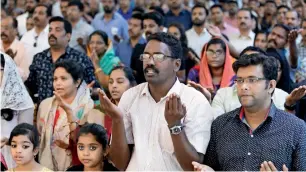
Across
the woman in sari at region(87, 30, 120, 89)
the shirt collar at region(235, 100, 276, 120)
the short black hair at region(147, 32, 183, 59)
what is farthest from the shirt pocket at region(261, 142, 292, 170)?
the woman in sari at region(87, 30, 120, 89)

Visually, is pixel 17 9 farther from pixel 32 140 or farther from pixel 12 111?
pixel 32 140

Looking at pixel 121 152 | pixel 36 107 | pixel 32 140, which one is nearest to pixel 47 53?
pixel 36 107

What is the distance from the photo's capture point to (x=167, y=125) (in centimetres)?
294

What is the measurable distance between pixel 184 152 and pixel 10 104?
1.84m

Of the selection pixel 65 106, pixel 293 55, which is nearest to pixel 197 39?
pixel 293 55

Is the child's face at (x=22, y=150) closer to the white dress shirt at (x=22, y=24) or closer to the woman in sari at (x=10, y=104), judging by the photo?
the woman in sari at (x=10, y=104)

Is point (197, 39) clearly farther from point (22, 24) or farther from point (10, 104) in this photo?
point (10, 104)

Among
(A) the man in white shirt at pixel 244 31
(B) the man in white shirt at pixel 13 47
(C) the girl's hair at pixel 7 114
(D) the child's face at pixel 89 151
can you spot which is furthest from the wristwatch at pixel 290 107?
(A) the man in white shirt at pixel 244 31

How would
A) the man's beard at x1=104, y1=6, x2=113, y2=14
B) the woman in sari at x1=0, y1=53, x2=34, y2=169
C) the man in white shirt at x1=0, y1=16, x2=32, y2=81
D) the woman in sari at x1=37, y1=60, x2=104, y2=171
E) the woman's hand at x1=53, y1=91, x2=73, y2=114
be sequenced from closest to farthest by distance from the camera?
the woman's hand at x1=53, y1=91, x2=73, y2=114
the woman in sari at x1=37, y1=60, x2=104, y2=171
the woman in sari at x1=0, y1=53, x2=34, y2=169
the man in white shirt at x1=0, y1=16, x2=32, y2=81
the man's beard at x1=104, y1=6, x2=113, y2=14

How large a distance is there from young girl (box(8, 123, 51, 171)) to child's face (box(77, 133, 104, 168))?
0.30 m

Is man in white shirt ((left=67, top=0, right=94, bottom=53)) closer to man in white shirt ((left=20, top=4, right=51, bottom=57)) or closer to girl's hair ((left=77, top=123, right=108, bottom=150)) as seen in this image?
man in white shirt ((left=20, top=4, right=51, bottom=57))

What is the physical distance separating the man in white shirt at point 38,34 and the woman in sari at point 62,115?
1.81 m

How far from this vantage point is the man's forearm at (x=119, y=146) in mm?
3010

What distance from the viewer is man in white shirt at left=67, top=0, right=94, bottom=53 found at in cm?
665
